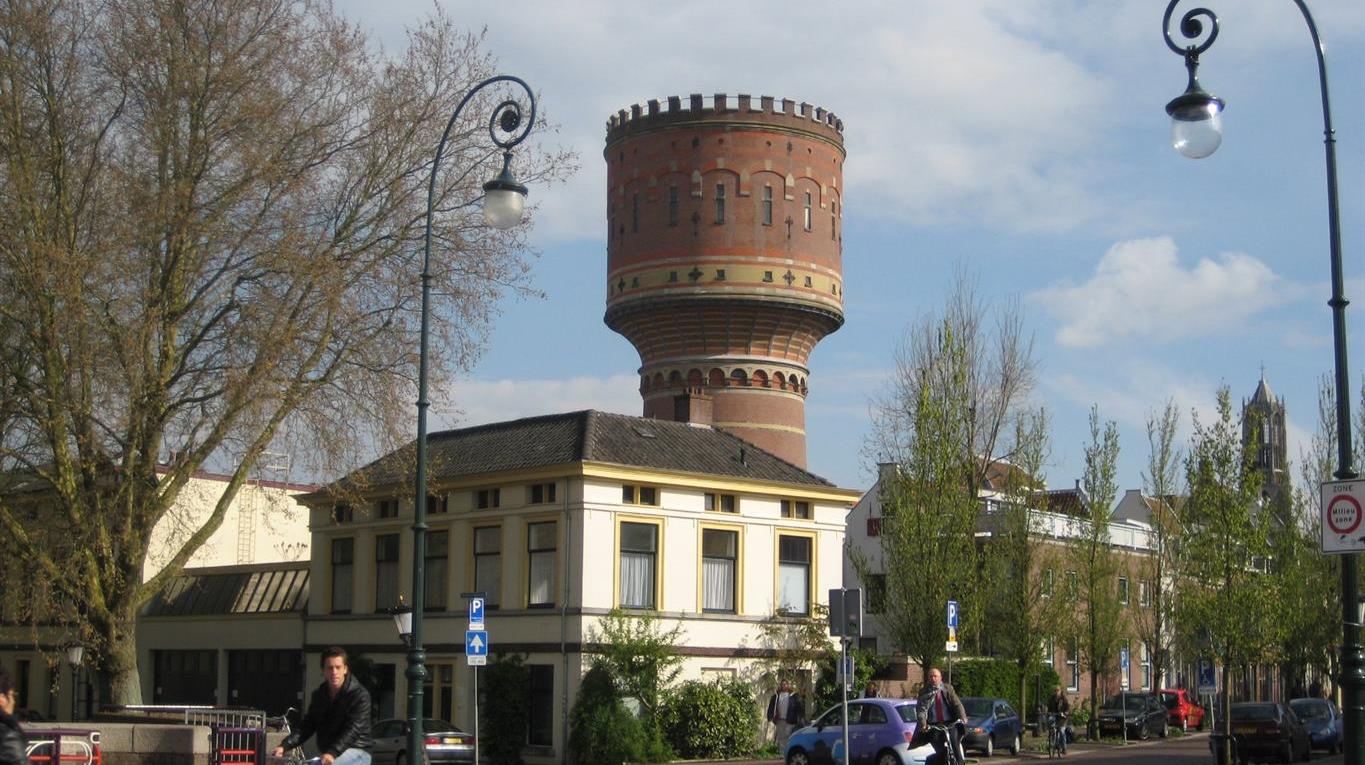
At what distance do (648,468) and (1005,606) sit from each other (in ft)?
43.9

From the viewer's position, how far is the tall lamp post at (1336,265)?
1331cm

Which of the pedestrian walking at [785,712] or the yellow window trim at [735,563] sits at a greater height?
the yellow window trim at [735,563]

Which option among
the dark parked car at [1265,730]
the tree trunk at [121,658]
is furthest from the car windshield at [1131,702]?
the tree trunk at [121,658]

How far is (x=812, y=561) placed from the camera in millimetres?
40312

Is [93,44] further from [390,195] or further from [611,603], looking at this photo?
[611,603]

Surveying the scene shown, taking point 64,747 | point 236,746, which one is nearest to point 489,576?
point 236,746

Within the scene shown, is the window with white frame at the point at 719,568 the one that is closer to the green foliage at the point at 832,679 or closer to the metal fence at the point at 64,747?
the green foliage at the point at 832,679

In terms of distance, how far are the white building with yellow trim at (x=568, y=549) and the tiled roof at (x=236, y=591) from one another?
261 cm

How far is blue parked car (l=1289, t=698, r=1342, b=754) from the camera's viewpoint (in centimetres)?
4228

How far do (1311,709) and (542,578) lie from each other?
70.1 feet

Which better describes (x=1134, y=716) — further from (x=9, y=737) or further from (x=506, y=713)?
(x=9, y=737)

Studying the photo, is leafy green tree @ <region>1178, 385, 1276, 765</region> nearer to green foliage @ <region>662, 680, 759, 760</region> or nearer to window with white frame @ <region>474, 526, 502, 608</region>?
green foliage @ <region>662, 680, 759, 760</region>

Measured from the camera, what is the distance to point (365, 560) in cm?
4138

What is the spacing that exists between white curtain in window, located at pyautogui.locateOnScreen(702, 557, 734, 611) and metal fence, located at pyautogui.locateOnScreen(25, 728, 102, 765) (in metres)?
17.6
